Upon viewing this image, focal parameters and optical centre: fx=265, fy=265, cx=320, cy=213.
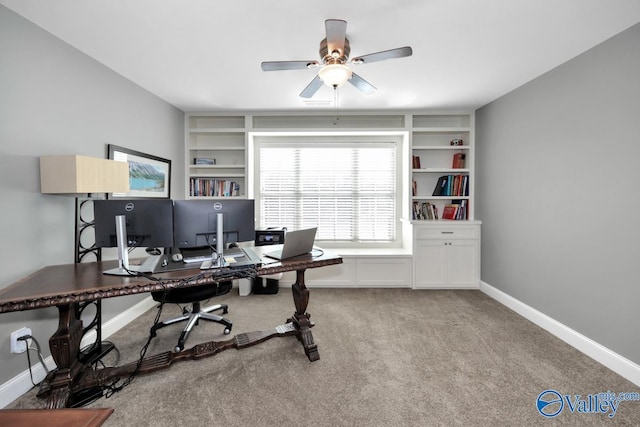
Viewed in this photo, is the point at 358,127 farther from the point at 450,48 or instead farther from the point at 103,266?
the point at 103,266

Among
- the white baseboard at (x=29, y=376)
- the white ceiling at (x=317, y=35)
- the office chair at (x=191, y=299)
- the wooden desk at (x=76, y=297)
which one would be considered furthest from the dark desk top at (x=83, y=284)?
the white ceiling at (x=317, y=35)

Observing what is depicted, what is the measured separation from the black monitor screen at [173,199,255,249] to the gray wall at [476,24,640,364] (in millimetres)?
2710

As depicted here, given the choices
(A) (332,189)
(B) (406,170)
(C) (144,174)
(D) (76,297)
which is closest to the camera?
(D) (76,297)

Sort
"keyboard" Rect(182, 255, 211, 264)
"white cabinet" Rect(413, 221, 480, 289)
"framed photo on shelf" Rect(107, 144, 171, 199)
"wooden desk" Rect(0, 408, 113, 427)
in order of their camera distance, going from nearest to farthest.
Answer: "wooden desk" Rect(0, 408, 113, 427) < "keyboard" Rect(182, 255, 211, 264) < "framed photo on shelf" Rect(107, 144, 171, 199) < "white cabinet" Rect(413, 221, 480, 289)

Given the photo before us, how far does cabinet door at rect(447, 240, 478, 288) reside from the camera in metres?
3.53

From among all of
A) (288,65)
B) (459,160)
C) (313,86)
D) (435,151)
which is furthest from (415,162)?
(288,65)

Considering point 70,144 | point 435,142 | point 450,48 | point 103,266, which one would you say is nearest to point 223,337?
point 103,266

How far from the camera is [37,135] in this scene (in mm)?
1839

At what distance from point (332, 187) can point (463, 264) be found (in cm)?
211

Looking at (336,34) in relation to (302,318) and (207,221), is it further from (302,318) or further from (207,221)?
(302,318)

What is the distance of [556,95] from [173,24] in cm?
324

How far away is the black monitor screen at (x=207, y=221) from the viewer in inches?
70.7

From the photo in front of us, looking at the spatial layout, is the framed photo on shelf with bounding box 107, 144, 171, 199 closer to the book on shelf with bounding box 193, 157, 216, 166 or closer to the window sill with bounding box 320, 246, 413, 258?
the book on shelf with bounding box 193, 157, 216, 166

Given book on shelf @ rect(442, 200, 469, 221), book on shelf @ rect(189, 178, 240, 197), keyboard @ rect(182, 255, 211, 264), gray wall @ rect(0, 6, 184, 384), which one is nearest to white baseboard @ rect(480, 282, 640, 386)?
book on shelf @ rect(442, 200, 469, 221)
